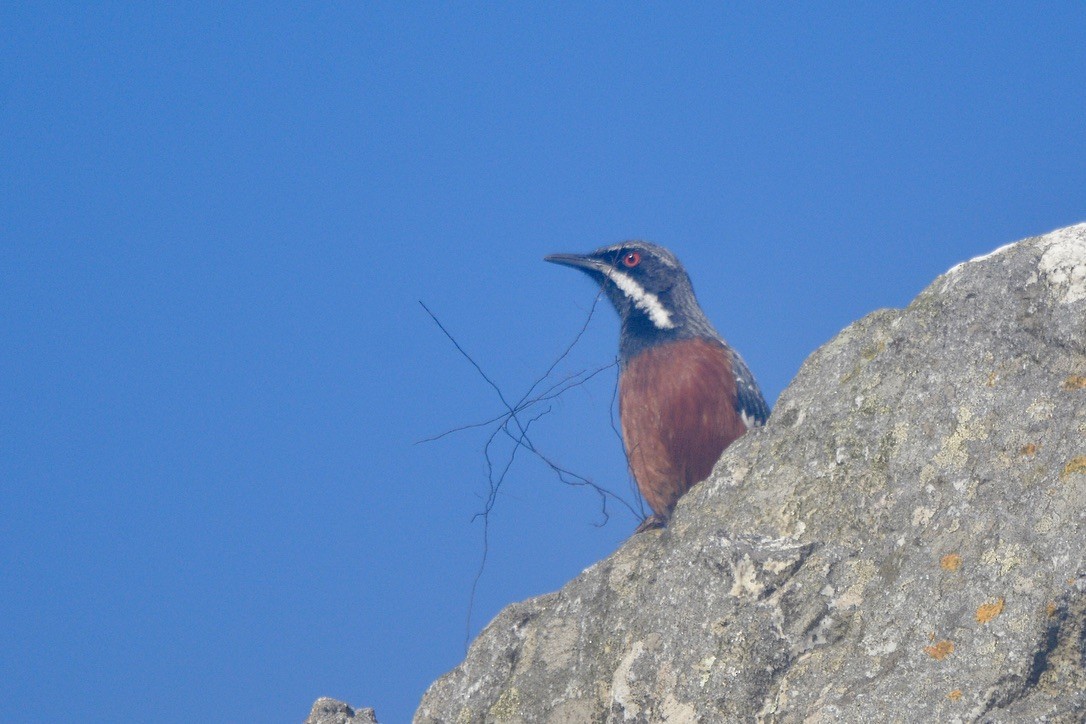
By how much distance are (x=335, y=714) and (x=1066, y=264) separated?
14.9ft

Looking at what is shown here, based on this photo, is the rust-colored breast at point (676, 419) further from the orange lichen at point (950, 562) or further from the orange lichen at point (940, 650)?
the orange lichen at point (940, 650)

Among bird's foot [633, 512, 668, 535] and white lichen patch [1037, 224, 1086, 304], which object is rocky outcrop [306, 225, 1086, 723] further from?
bird's foot [633, 512, 668, 535]

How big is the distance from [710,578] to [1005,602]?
1302 millimetres

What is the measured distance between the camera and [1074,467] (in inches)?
149

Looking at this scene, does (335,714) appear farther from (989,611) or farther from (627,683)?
(989,611)

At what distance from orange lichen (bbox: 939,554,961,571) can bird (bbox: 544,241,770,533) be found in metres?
2.88

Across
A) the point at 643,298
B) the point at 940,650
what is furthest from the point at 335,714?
the point at 643,298

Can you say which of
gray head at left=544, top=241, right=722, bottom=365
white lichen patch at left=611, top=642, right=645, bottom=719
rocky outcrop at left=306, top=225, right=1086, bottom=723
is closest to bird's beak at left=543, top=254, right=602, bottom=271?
gray head at left=544, top=241, right=722, bottom=365

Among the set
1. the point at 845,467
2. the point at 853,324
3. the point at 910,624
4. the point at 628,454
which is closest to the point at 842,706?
the point at 910,624

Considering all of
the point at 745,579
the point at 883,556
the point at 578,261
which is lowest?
the point at 883,556

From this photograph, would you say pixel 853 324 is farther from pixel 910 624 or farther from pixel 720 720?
pixel 720 720

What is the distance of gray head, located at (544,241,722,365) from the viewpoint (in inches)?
303

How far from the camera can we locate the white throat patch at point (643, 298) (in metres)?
7.77

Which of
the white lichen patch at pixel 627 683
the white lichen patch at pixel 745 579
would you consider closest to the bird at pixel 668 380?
the white lichen patch at pixel 627 683
